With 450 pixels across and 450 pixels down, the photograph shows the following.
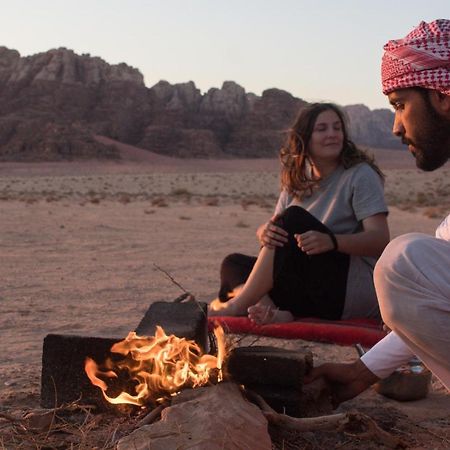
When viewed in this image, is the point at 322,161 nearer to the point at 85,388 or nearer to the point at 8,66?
the point at 85,388

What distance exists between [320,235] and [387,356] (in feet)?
4.50

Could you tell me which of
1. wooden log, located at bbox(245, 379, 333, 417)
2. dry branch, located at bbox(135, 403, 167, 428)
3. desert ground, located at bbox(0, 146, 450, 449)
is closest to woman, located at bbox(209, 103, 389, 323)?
desert ground, located at bbox(0, 146, 450, 449)

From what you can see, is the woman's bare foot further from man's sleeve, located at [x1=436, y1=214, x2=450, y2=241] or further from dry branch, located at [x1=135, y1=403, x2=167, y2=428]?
man's sleeve, located at [x1=436, y1=214, x2=450, y2=241]

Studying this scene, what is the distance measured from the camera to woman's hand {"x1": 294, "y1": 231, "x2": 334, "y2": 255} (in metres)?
4.29

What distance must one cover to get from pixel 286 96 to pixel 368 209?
104m

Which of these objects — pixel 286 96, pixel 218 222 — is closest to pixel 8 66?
pixel 286 96

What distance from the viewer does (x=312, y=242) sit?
4.29 metres

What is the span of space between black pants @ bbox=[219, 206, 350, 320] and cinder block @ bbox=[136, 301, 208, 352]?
110cm

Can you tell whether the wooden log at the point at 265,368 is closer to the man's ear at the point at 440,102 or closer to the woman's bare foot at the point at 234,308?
the man's ear at the point at 440,102

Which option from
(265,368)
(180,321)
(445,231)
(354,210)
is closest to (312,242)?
(354,210)

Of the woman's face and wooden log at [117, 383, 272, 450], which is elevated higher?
the woman's face

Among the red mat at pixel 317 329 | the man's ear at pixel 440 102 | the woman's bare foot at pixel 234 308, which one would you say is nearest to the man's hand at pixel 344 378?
the man's ear at pixel 440 102

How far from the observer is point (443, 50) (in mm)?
2729

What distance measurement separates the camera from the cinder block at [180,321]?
314cm
